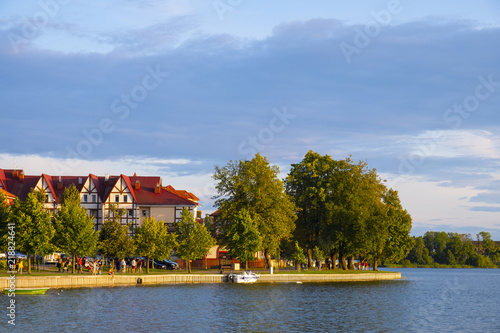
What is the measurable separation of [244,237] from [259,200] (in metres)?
8.38

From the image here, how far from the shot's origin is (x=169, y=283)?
3157 inches

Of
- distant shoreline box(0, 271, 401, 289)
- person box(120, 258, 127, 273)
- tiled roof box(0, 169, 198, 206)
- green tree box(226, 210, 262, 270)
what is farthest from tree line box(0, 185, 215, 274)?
tiled roof box(0, 169, 198, 206)

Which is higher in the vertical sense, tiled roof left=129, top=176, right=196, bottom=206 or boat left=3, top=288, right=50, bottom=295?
tiled roof left=129, top=176, right=196, bottom=206

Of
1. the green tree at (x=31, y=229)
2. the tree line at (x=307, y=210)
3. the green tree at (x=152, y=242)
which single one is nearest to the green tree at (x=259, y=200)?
the tree line at (x=307, y=210)

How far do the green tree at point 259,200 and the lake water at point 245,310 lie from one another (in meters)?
16.5

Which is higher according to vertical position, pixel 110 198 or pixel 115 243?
pixel 110 198

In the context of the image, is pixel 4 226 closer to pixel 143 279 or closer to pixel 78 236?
pixel 78 236

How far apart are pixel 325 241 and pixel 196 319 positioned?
2093 inches

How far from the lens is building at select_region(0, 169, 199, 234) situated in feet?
373

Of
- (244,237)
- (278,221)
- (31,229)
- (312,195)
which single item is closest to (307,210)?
(312,195)

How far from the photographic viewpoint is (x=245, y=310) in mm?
55812

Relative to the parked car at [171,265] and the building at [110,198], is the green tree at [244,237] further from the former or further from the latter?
the building at [110,198]

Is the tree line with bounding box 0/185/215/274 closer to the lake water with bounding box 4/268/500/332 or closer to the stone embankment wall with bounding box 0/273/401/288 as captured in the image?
the stone embankment wall with bounding box 0/273/401/288

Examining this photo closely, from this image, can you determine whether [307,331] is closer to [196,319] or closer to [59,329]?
[196,319]
